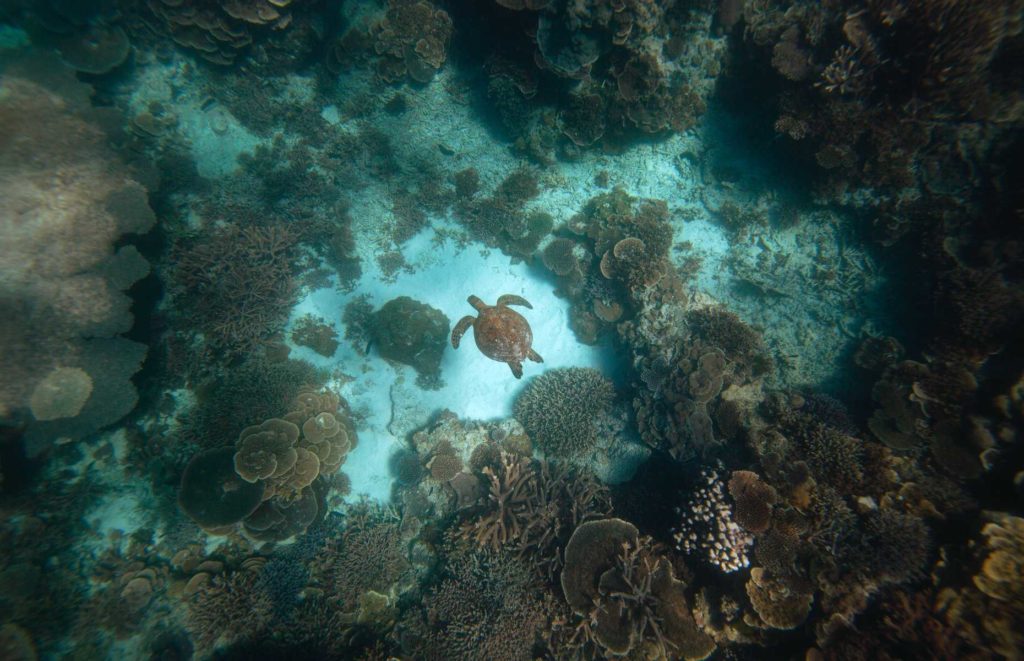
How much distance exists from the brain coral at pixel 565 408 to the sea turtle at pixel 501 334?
2.15ft

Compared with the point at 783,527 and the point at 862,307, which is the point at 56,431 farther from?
the point at 862,307

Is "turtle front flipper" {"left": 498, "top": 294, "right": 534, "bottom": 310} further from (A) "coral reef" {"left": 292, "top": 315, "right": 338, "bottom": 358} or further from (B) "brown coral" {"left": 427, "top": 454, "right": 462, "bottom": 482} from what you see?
(A) "coral reef" {"left": 292, "top": 315, "right": 338, "bottom": 358}

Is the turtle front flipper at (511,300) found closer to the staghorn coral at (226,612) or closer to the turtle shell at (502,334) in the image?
the turtle shell at (502,334)

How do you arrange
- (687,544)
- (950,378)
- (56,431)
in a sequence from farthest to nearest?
(56,431) → (950,378) → (687,544)

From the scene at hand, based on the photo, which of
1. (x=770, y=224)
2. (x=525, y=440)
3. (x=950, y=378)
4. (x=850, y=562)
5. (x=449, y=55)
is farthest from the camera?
(x=449, y=55)

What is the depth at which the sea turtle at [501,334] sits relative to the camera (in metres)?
7.41

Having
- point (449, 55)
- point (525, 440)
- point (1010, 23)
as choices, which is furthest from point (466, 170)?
point (1010, 23)

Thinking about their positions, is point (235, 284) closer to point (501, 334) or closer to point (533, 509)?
point (501, 334)

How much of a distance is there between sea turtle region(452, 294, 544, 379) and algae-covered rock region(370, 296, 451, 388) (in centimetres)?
72

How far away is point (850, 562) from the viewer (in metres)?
4.97

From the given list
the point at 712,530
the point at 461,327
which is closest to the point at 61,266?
the point at 461,327

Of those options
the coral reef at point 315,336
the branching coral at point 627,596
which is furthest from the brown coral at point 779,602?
the coral reef at point 315,336

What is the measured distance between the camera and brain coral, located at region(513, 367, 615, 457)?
745 cm

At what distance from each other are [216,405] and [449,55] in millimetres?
8863
